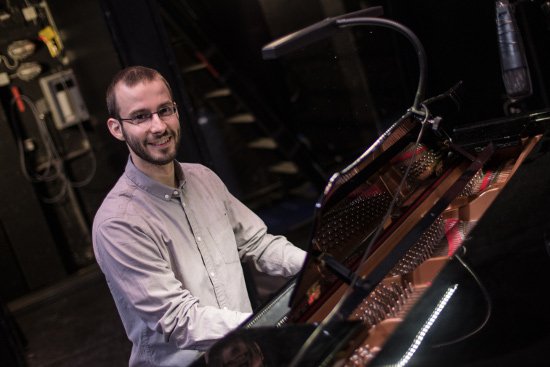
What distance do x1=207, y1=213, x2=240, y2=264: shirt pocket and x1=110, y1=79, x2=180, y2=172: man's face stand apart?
33cm

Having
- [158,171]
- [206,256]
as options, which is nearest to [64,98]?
[158,171]

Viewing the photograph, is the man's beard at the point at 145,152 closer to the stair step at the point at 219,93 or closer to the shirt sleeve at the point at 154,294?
the shirt sleeve at the point at 154,294

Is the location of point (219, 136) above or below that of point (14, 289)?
above

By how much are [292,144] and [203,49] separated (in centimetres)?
128

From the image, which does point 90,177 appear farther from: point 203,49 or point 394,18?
point 394,18

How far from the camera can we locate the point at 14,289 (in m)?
5.51

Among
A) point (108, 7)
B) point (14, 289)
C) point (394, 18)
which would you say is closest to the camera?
point (108, 7)

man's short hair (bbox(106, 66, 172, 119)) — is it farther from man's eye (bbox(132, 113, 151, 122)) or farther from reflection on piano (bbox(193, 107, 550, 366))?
reflection on piano (bbox(193, 107, 550, 366))

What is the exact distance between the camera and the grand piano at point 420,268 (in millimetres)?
1531

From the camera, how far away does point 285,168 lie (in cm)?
649

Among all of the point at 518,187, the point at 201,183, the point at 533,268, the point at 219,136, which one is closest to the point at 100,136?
the point at 219,136

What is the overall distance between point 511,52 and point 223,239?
1616 mm

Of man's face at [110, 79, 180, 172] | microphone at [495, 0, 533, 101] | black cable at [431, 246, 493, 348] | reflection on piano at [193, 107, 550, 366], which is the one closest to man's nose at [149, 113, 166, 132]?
man's face at [110, 79, 180, 172]

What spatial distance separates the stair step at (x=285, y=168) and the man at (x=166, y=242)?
380 centimetres
